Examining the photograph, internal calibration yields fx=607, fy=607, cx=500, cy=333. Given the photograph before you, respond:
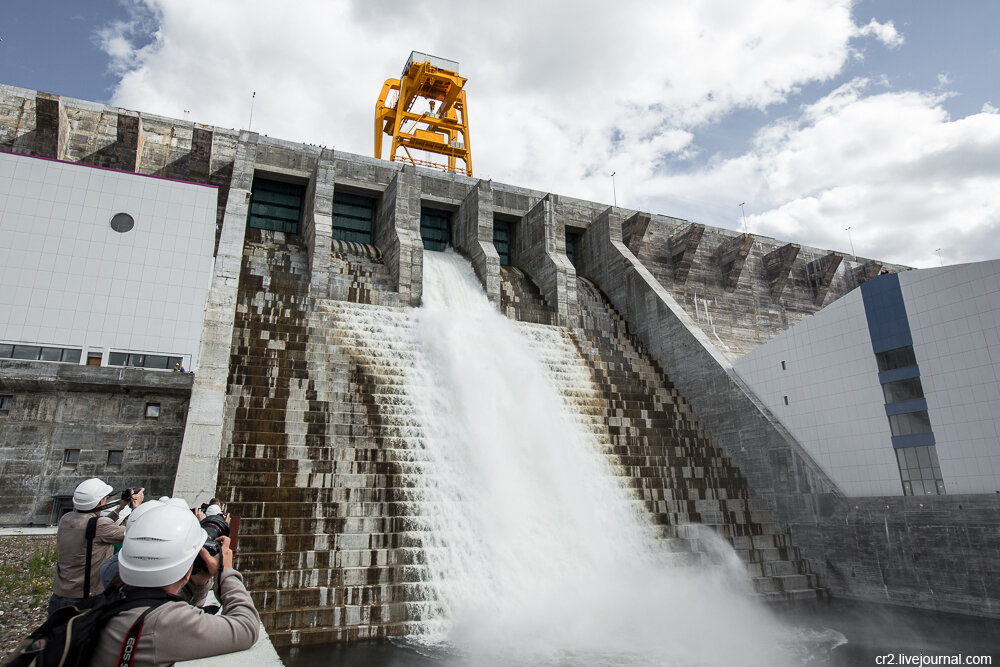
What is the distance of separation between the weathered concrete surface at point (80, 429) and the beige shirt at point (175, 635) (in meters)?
11.0

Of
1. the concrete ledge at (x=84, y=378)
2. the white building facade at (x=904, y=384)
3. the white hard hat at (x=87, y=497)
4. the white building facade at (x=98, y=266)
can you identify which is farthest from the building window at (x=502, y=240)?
the white hard hat at (x=87, y=497)

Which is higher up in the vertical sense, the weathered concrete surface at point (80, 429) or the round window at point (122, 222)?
the round window at point (122, 222)

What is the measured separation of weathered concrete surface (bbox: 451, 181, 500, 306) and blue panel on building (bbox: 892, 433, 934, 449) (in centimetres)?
1068

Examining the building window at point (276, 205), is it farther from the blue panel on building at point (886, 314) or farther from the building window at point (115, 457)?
the blue panel on building at point (886, 314)

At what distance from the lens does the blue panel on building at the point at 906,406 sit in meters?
11.4

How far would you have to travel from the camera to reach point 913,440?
1146 centimetres

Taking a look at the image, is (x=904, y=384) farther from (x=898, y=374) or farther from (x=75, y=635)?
(x=75, y=635)

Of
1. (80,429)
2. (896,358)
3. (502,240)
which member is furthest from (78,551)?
(502,240)

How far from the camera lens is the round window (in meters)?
13.9

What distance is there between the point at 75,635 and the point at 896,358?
536 inches

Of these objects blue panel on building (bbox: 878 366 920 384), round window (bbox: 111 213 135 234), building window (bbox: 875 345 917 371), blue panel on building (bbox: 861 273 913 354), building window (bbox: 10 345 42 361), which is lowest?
blue panel on building (bbox: 878 366 920 384)

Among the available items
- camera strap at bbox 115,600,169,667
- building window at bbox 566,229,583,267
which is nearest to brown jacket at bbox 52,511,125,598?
camera strap at bbox 115,600,169,667

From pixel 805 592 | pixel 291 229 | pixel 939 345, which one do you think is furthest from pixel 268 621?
pixel 291 229

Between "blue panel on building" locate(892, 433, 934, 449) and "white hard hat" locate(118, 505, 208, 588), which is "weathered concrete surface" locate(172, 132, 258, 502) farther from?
"blue panel on building" locate(892, 433, 934, 449)
